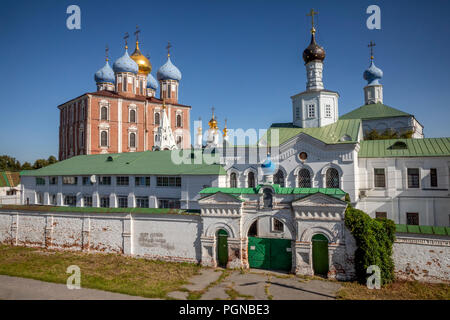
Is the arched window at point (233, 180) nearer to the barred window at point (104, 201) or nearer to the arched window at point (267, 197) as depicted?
the arched window at point (267, 197)

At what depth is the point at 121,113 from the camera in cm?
4578

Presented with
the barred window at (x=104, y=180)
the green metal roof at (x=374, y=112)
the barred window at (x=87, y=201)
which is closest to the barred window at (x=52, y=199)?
the barred window at (x=87, y=201)

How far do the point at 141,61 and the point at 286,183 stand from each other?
125 feet

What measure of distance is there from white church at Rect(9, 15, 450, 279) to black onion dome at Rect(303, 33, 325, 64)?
0.08m

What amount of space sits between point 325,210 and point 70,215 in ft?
49.3

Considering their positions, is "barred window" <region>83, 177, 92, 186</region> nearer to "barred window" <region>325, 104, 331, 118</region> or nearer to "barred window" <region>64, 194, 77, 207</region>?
"barred window" <region>64, 194, 77, 207</region>

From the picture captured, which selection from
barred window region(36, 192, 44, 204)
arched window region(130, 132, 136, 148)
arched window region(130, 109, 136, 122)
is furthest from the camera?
arched window region(130, 132, 136, 148)

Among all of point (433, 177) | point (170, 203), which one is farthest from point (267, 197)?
point (433, 177)

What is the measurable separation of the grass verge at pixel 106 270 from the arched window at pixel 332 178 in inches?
434

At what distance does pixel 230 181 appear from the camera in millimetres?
24562

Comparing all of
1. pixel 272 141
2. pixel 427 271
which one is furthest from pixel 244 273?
pixel 272 141

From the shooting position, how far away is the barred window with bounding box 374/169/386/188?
22453 millimetres

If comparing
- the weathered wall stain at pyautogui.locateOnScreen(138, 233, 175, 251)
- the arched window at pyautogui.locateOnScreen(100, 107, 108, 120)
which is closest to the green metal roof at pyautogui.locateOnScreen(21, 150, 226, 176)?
the weathered wall stain at pyautogui.locateOnScreen(138, 233, 175, 251)
